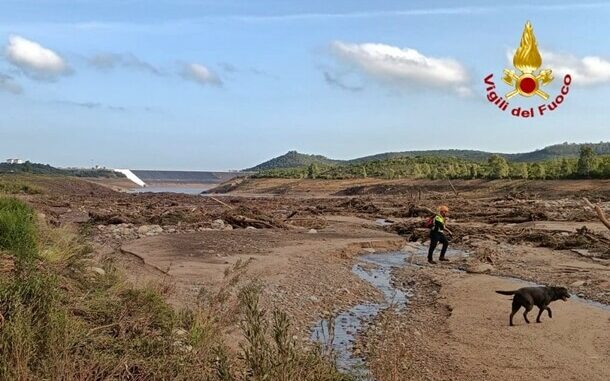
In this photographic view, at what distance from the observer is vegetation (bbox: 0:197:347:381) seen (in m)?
5.02

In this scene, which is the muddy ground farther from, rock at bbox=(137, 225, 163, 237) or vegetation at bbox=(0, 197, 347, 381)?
vegetation at bbox=(0, 197, 347, 381)

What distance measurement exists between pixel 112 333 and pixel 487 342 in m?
5.75

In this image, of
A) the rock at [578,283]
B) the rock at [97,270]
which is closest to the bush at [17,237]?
the rock at [97,270]

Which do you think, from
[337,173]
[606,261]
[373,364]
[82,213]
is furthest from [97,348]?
[337,173]

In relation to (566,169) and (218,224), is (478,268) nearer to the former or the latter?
(218,224)

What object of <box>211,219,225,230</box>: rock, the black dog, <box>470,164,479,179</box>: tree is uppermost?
<box>470,164,479,179</box>: tree

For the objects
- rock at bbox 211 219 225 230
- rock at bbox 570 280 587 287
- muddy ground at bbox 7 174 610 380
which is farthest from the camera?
rock at bbox 211 219 225 230

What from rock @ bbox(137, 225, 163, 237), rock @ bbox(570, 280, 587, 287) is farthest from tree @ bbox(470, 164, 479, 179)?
rock @ bbox(570, 280, 587, 287)

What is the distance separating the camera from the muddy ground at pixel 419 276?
27.1ft

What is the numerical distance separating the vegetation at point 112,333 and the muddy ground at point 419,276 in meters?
0.73

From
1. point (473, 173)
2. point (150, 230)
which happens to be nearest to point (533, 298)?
point (150, 230)

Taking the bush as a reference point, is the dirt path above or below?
below

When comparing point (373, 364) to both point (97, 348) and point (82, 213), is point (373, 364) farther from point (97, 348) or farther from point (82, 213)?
point (82, 213)

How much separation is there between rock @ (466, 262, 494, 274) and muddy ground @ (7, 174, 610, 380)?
0.20 feet
